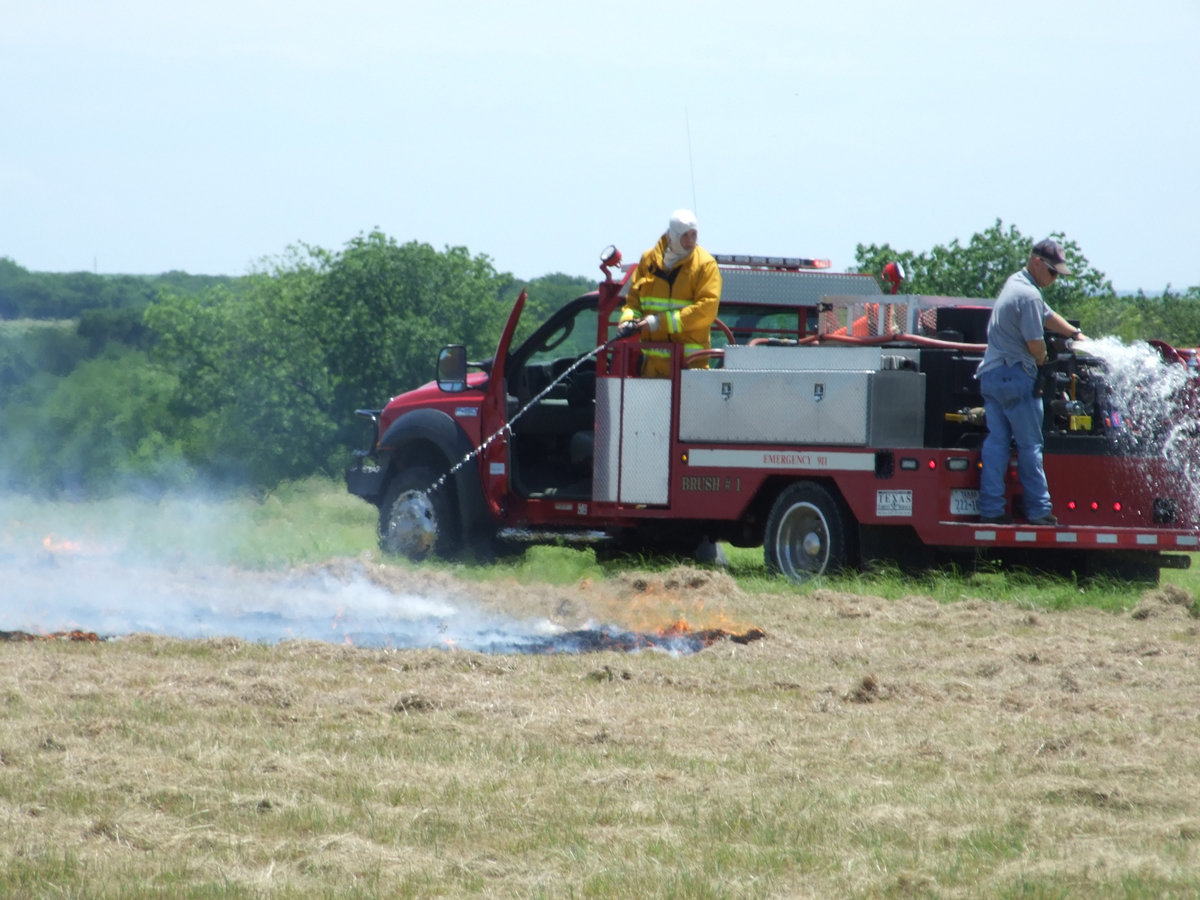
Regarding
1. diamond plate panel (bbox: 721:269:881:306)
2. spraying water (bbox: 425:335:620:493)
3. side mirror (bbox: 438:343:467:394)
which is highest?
diamond plate panel (bbox: 721:269:881:306)

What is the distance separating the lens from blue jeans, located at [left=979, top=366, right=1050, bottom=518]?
1002cm

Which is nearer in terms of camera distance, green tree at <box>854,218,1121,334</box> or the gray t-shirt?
the gray t-shirt

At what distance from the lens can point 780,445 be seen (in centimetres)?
1100

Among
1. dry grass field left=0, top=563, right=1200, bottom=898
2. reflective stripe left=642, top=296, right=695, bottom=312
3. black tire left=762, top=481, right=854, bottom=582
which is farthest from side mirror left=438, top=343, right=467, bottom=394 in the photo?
dry grass field left=0, top=563, right=1200, bottom=898

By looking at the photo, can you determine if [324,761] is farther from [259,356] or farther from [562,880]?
[259,356]

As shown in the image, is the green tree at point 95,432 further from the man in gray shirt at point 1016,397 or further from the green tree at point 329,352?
the man in gray shirt at point 1016,397

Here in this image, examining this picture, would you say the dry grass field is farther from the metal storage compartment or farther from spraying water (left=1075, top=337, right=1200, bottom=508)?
the metal storage compartment

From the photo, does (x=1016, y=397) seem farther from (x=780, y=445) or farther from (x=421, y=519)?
(x=421, y=519)

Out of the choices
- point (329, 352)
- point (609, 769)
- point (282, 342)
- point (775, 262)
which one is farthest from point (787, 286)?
point (282, 342)

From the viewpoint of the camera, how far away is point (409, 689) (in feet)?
22.5

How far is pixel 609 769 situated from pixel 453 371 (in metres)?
7.53

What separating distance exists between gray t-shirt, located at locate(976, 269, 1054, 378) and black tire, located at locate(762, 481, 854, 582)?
4.54 feet

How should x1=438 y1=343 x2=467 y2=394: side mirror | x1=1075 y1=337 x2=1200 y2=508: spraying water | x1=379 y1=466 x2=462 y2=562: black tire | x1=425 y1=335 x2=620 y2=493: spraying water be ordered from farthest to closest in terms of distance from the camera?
x1=438 y1=343 x2=467 y2=394: side mirror → x1=379 y1=466 x2=462 y2=562: black tire → x1=425 y1=335 x2=620 y2=493: spraying water → x1=1075 y1=337 x2=1200 y2=508: spraying water

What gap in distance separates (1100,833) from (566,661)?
3.39 meters
